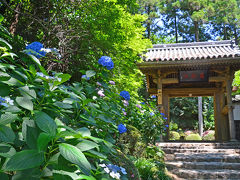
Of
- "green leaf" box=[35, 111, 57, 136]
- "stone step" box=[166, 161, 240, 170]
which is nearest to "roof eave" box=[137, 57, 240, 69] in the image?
"stone step" box=[166, 161, 240, 170]

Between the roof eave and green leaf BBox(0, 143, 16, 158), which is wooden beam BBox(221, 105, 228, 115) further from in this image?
green leaf BBox(0, 143, 16, 158)

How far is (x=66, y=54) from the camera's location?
4016 mm

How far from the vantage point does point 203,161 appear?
524cm

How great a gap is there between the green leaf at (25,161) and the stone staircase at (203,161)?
3.98m

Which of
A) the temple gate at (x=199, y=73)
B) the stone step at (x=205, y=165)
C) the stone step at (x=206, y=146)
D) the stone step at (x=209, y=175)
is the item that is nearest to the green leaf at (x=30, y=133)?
the stone step at (x=209, y=175)

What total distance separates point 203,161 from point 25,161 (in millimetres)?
5048

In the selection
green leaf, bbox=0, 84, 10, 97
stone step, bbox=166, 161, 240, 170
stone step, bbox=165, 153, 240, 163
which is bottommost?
stone step, bbox=166, 161, 240, 170

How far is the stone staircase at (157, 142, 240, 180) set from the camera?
4406mm

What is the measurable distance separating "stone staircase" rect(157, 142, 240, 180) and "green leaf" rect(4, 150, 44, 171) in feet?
13.0

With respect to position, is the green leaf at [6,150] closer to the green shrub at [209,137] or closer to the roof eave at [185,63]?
the roof eave at [185,63]

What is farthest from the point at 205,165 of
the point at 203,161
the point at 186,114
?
the point at 186,114

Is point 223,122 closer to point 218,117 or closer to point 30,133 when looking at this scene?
point 218,117

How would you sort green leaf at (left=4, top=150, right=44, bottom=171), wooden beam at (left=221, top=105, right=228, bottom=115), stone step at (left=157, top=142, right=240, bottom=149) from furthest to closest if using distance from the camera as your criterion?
wooden beam at (left=221, top=105, right=228, bottom=115) < stone step at (left=157, top=142, right=240, bottom=149) < green leaf at (left=4, top=150, right=44, bottom=171)

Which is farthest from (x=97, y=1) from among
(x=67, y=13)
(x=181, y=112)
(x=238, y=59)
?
(x=181, y=112)
